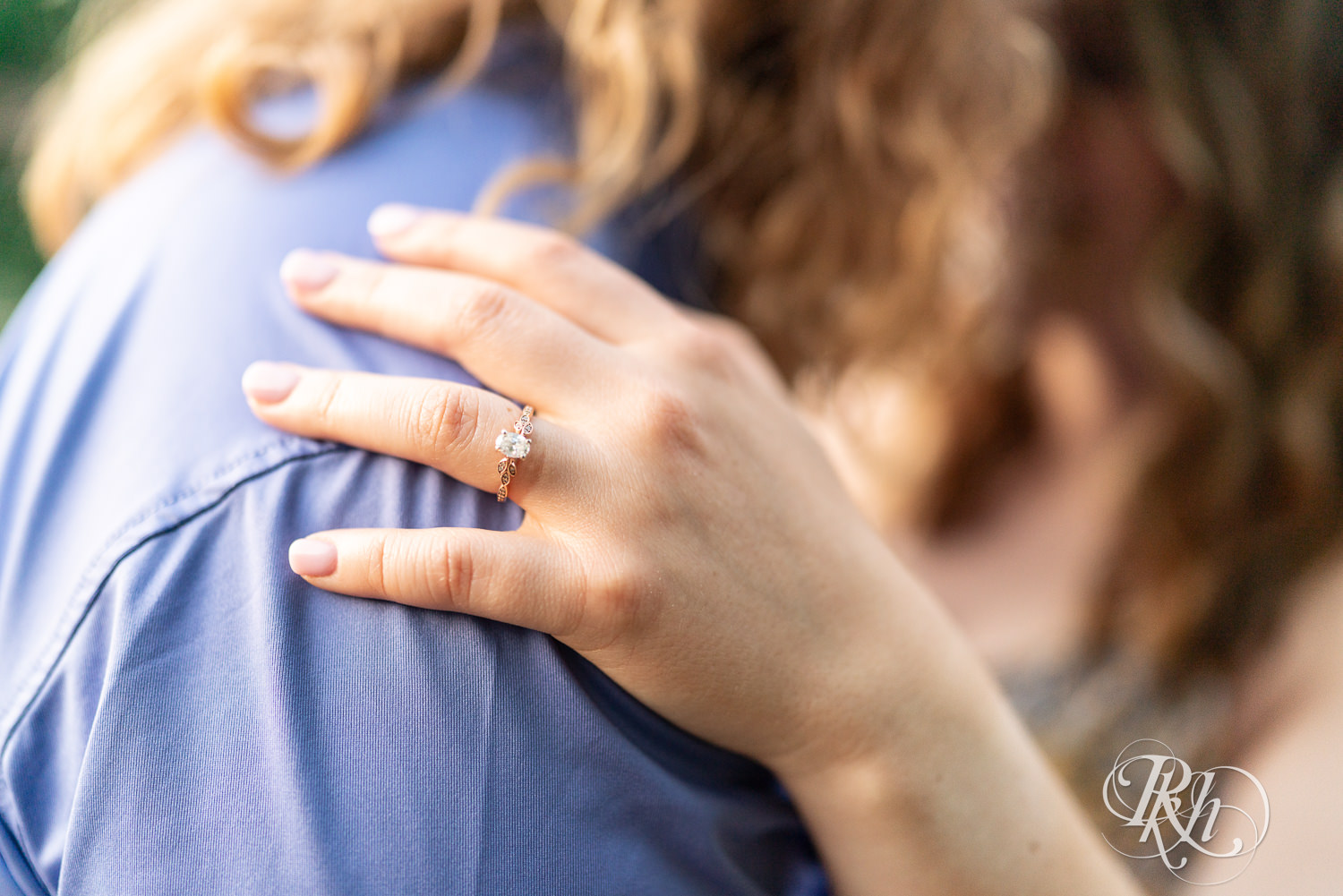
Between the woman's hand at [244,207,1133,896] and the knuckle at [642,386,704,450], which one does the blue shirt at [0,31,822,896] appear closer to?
the woman's hand at [244,207,1133,896]

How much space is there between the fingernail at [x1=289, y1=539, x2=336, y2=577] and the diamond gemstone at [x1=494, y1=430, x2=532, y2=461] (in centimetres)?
15

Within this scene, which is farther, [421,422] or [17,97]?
→ [17,97]

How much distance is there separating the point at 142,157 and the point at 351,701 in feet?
2.55

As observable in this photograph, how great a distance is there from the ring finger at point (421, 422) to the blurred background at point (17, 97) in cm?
159

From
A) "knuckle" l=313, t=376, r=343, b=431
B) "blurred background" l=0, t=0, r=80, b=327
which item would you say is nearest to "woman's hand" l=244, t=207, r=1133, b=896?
"knuckle" l=313, t=376, r=343, b=431

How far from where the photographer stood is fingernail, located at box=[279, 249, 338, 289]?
756mm

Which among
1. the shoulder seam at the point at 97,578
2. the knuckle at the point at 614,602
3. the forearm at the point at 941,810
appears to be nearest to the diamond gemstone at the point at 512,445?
the knuckle at the point at 614,602

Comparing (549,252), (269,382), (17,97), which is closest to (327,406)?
(269,382)

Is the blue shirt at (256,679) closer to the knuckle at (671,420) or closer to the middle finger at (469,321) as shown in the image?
the middle finger at (469,321)

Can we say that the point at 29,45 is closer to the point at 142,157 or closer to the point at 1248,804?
the point at 142,157

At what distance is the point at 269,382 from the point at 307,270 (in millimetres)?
123

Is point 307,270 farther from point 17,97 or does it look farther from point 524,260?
point 17,97

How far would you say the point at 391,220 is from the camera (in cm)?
81

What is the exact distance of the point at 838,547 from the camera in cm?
80
